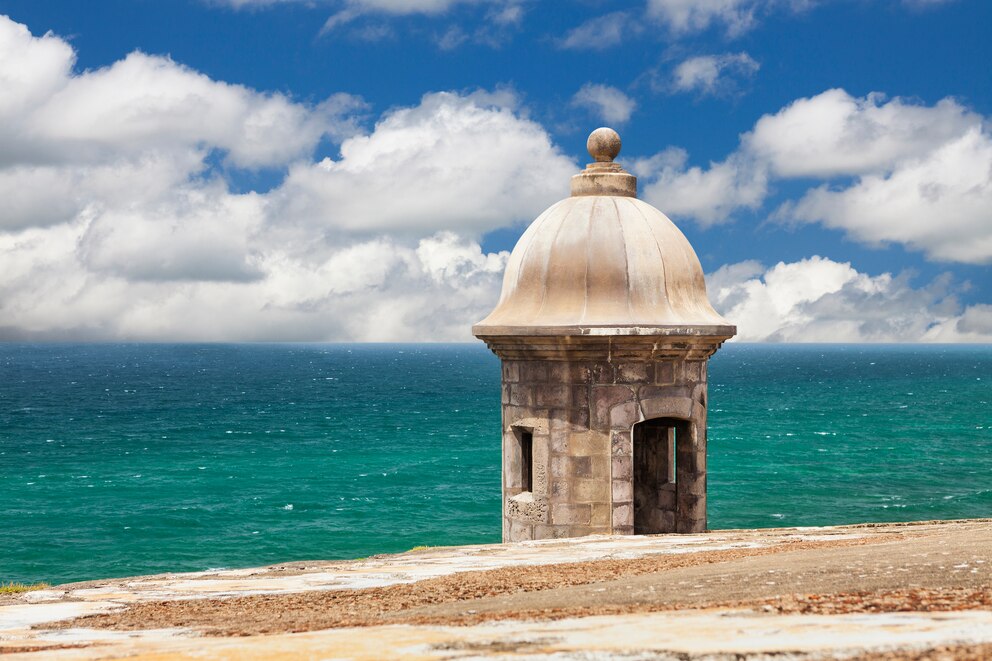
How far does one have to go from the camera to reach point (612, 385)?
10273 millimetres

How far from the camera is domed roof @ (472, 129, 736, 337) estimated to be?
10.2m

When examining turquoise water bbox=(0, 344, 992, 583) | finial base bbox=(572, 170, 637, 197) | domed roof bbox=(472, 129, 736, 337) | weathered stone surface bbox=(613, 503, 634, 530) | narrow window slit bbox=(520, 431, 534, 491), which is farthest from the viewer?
turquoise water bbox=(0, 344, 992, 583)

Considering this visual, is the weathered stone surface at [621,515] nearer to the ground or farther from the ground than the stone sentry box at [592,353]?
nearer to the ground

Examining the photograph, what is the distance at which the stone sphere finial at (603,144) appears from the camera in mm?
11297

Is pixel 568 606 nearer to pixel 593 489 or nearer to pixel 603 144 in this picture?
pixel 593 489

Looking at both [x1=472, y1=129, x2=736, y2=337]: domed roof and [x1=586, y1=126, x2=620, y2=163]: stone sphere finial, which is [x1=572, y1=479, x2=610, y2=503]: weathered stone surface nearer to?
[x1=472, y1=129, x2=736, y2=337]: domed roof

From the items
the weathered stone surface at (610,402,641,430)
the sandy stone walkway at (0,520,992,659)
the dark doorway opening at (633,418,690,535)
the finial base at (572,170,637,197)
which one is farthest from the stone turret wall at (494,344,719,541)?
the sandy stone walkway at (0,520,992,659)

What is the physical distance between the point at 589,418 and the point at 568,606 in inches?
224

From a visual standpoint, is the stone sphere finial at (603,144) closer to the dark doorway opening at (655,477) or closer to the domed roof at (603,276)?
the domed roof at (603,276)

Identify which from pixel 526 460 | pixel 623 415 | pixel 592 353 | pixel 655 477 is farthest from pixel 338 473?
pixel 592 353

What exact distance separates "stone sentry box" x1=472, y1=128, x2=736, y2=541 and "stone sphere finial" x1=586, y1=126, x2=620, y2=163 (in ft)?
1.99

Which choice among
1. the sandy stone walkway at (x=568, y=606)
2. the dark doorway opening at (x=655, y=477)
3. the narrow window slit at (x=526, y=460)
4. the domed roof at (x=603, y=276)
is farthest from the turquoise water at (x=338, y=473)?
the sandy stone walkway at (x=568, y=606)

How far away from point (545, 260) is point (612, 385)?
5.10 feet

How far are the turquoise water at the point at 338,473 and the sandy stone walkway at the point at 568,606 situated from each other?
27.8 meters
